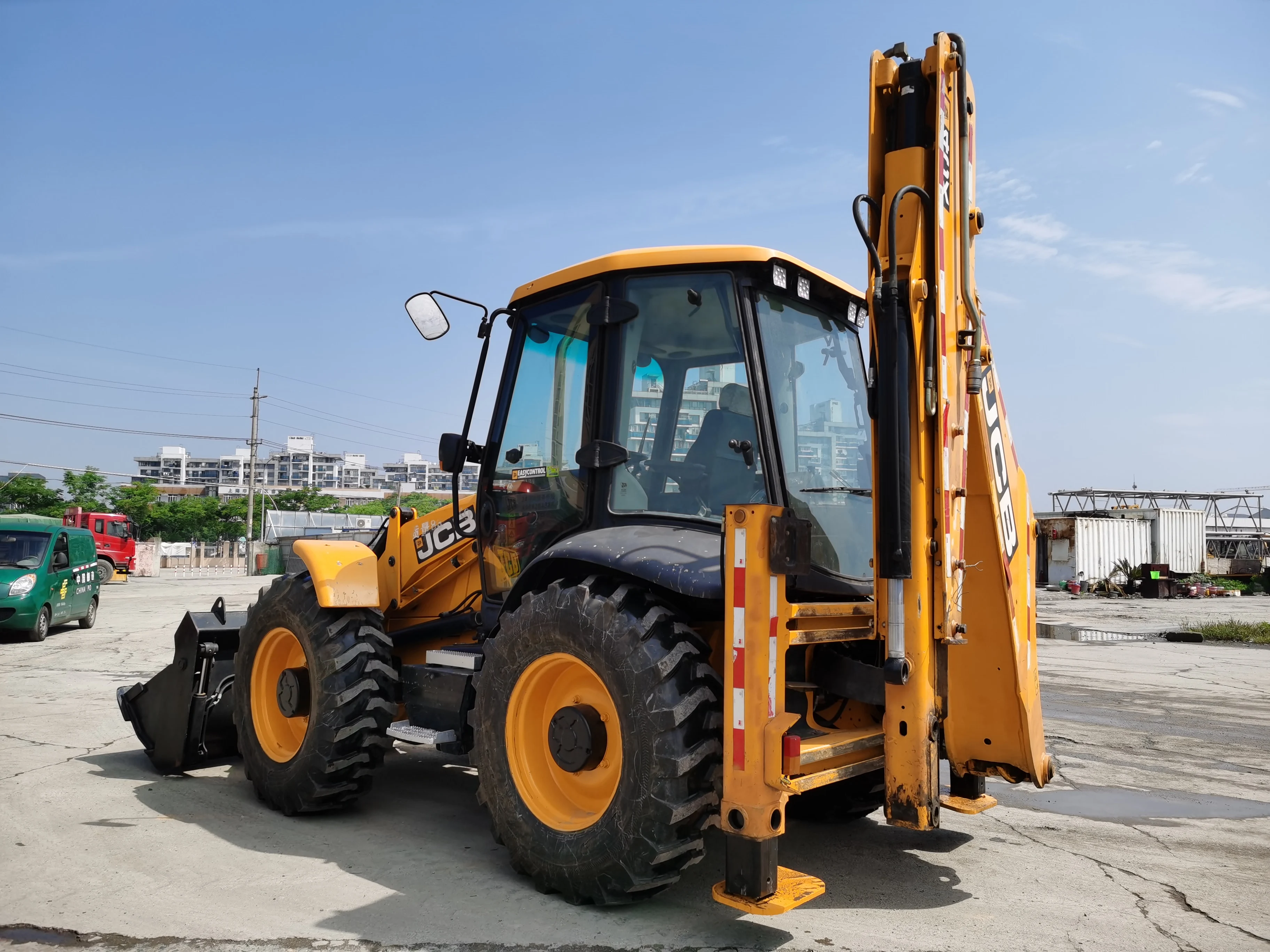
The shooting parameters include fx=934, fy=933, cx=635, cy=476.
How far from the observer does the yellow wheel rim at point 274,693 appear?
513 centimetres

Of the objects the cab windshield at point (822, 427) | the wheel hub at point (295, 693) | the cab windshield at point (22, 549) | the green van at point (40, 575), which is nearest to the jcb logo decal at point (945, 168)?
the cab windshield at point (822, 427)

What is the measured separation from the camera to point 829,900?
3.63 m

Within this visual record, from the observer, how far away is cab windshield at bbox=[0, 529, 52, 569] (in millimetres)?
13953

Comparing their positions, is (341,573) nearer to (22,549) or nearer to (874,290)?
(874,290)

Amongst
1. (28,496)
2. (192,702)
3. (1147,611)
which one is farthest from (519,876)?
(28,496)

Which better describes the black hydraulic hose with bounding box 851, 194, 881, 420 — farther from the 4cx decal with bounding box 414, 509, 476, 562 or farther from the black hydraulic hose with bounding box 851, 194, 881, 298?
the 4cx decal with bounding box 414, 509, 476, 562

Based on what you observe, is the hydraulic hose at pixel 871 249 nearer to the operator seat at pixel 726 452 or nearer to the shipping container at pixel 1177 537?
the operator seat at pixel 726 452

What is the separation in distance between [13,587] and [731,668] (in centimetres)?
1395

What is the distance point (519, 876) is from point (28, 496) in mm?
54889

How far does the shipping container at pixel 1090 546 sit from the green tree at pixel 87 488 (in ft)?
167

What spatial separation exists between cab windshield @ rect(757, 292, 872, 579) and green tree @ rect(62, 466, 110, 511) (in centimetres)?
5872

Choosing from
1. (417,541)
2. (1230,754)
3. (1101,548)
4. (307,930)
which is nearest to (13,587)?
(417,541)

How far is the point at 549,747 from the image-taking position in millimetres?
3652

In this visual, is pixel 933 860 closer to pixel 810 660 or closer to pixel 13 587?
pixel 810 660
